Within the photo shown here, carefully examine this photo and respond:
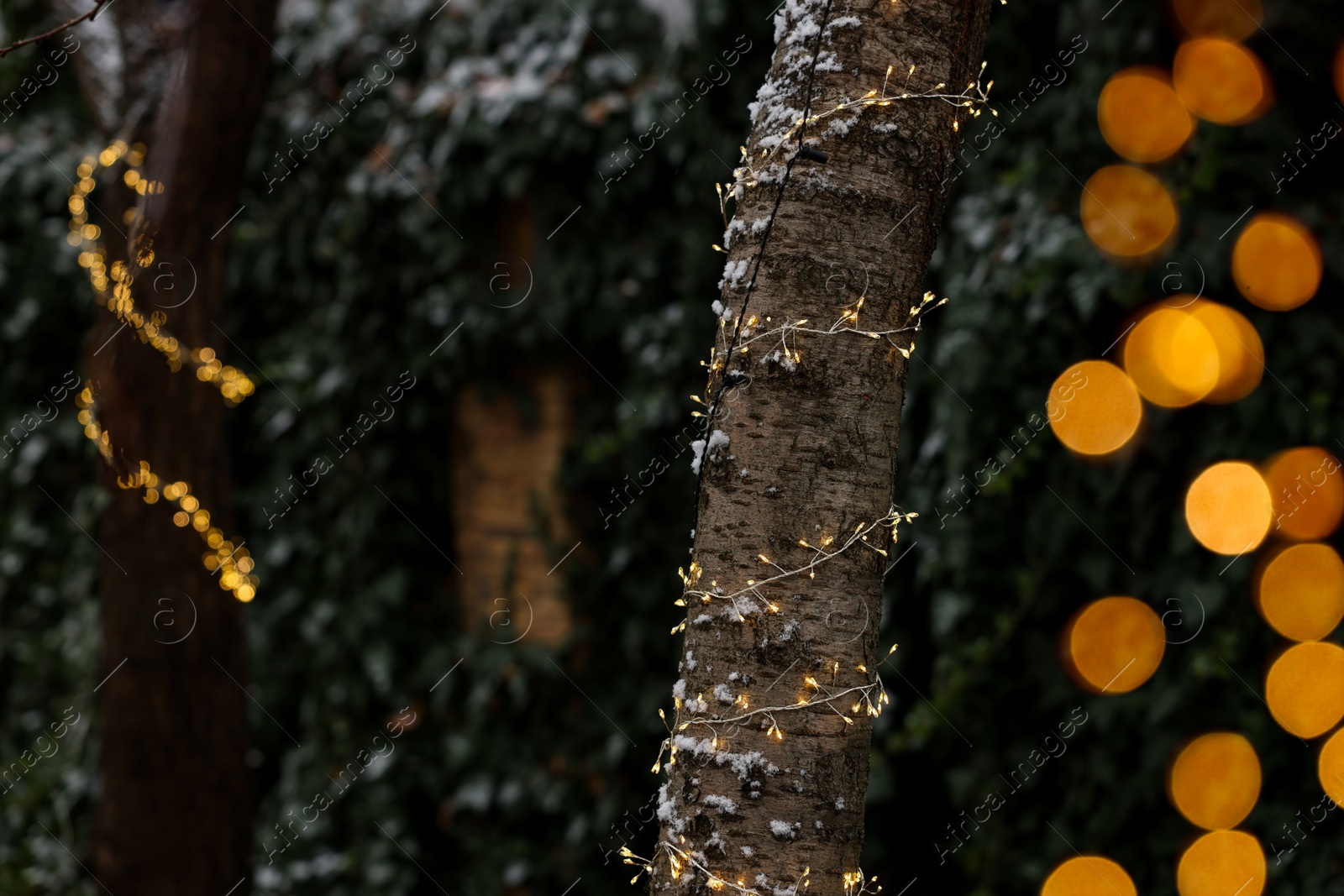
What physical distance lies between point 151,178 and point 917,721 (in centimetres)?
242

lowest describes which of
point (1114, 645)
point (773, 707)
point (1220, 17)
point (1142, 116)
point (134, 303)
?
point (1114, 645)

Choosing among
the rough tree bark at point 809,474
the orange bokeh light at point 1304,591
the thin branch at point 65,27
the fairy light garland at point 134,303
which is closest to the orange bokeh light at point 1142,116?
the orange bokeh light at point 1304,591

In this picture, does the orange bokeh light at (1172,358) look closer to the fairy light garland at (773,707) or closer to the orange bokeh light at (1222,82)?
the orange bokeh light at (1222,82)

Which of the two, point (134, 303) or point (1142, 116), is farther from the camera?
point (134, 303)

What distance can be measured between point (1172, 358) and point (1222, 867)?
1.14 m

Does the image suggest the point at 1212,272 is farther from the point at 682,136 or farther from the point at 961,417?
the point at 682,136

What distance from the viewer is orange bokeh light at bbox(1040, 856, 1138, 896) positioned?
7.54 ft

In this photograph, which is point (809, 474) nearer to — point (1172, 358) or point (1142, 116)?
point (1172, 358)

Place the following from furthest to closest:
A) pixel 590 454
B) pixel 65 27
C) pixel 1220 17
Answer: pixel 590 454, pixel 1220 17, pixel 65 27

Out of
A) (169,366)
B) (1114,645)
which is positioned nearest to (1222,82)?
(1114,645)

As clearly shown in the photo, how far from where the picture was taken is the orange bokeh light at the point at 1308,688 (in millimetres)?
2111

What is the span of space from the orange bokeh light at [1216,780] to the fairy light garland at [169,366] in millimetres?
2389

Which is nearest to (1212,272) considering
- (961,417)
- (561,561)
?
(961,417)

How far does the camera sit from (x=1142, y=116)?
7.69ft
